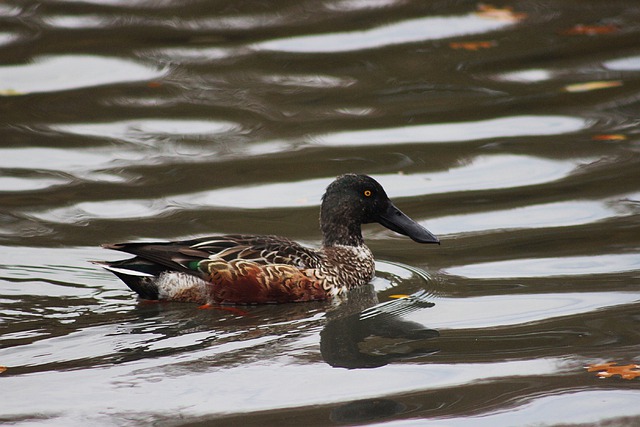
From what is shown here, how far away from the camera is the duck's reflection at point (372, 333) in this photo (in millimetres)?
6562

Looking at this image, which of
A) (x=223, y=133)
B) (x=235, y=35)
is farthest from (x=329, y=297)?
(x=235, y=35)

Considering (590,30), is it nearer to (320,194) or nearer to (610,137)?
(610,137)

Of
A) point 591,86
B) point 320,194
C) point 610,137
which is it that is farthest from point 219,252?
point 591,86

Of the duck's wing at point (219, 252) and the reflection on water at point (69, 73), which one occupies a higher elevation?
the reflection on water at point (69, 73)

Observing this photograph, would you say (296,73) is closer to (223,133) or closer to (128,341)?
(223,133)

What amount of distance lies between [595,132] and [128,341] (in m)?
5.94

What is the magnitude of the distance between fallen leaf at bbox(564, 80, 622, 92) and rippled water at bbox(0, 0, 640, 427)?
0.09 ft

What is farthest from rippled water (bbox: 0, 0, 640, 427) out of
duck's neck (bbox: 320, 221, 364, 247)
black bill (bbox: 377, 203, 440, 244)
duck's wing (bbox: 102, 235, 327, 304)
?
duck's neck (bbox: 320, 221, 364, 247)

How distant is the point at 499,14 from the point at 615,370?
8.29 m

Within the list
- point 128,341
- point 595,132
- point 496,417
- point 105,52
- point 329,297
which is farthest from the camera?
point 105,52

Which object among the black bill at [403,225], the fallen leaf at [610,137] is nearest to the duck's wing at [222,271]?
the black bill at [403,225]

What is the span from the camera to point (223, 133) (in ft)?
37.5

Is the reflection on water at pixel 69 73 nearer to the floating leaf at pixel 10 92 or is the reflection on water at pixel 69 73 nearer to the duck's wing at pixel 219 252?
the floating leaf at pixel 10 92

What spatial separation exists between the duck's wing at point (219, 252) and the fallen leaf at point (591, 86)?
5145 millimetres
